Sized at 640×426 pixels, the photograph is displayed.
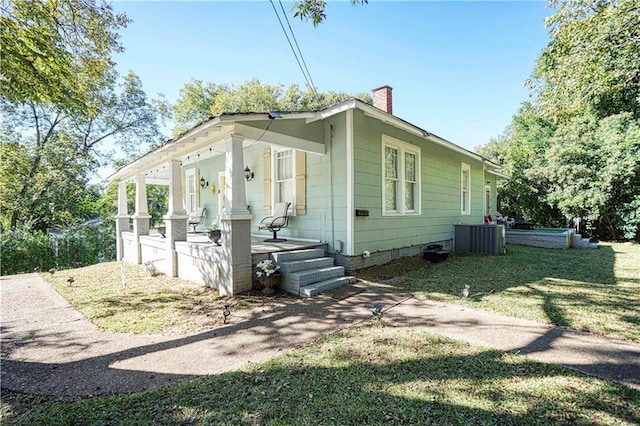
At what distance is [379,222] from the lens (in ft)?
22.8

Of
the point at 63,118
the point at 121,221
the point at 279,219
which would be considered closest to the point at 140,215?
the point at 121,221

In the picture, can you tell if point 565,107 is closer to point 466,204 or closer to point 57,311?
point 466,204

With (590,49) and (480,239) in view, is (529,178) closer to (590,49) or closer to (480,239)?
(480,239)

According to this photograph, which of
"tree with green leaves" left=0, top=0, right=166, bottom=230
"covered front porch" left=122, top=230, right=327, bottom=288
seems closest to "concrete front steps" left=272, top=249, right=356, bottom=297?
"covered front porch" left=122, top=230, right=327, bottom=288

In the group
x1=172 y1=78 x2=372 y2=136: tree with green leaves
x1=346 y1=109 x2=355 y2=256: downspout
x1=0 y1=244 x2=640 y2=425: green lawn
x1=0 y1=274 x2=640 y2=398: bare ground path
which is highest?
x1=172 y1=78 x2=372 y2=136: tree with green leaves

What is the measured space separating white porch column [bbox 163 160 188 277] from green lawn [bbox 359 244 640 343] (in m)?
4.36

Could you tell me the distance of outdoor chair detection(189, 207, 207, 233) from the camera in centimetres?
1089

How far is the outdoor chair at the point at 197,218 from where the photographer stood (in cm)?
1089

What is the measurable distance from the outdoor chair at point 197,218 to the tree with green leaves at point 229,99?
38.1 feet

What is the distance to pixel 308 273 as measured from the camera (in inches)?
207

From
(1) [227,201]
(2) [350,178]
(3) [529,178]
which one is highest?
(3) [529,178]

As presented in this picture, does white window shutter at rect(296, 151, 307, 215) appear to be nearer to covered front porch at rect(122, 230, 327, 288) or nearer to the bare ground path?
covered front porch at rect(122, 230, 327, 288)

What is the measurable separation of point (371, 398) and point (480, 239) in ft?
28.4

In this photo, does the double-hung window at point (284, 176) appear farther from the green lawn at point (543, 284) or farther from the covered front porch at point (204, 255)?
the green lawn at point (543, 284)
